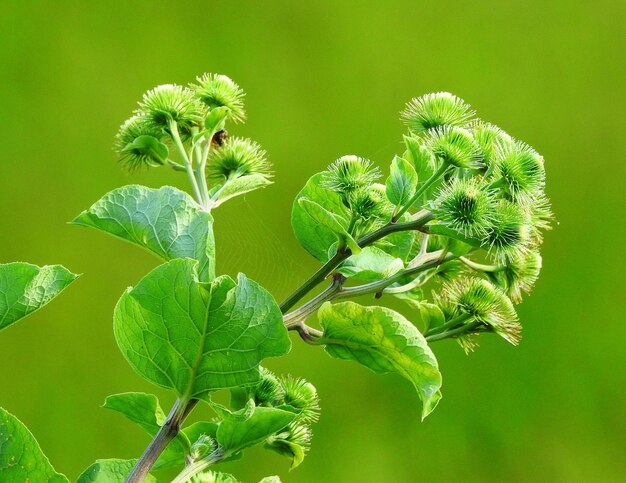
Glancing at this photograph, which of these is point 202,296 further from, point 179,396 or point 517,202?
point 517,202

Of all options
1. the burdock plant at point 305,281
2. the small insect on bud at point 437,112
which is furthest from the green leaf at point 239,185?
the small insect on bud at point 437,112

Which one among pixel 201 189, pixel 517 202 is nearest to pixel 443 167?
pixel 517 202

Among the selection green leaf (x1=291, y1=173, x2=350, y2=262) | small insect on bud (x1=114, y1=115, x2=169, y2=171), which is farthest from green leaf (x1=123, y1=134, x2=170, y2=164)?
green leaf (x1=291, y1=173, x2=350, y2=262)

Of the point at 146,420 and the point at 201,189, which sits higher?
the point at 201,189

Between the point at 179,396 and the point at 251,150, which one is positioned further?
the point at 251,150

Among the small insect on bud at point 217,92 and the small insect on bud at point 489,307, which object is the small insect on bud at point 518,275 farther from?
the small insect on bud at point 217,92

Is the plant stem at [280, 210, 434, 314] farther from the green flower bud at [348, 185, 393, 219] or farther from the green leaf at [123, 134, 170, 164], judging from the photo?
the green leaf at [123, 134, 170, 164]
